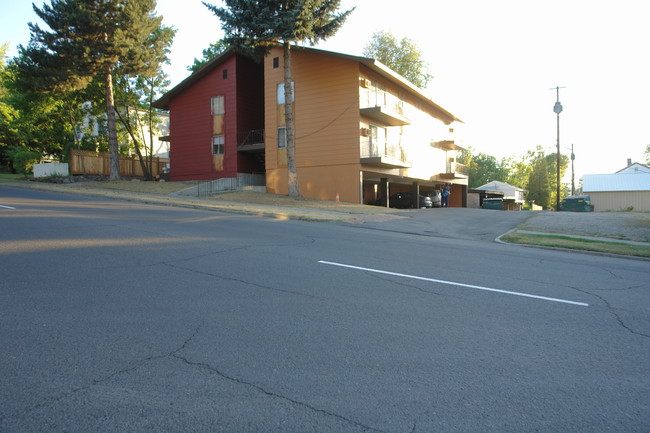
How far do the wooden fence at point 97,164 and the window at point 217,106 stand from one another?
10590mm

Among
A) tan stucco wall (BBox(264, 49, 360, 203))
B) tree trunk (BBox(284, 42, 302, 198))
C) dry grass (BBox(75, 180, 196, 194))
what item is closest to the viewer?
tree trunk (BBox(284, 42, 302, 198))

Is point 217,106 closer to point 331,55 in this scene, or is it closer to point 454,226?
point 331,55

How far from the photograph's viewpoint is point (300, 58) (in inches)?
1060

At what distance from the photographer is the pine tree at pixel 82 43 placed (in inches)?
1035

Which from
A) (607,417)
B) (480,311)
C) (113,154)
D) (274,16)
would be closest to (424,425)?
(607,417)

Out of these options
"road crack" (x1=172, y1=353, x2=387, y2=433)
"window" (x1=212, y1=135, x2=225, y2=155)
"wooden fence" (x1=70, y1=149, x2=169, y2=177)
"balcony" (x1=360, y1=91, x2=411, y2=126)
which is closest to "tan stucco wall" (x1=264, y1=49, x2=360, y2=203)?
"balcony" (x1=360, y1=91, x2=411, y2=126)

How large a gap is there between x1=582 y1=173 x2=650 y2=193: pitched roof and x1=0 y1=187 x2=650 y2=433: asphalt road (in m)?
47.0

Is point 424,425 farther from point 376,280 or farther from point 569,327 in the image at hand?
point 376,280

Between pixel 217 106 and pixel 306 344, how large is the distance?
30.1 m

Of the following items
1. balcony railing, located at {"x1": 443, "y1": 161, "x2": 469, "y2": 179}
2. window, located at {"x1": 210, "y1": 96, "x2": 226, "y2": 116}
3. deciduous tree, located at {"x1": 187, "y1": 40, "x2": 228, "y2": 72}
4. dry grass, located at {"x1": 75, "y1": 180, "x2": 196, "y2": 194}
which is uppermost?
deciduous tree, located at {"x1": 187, "y1": 40, "x2": 228, "y2": 72}

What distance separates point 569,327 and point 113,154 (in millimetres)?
32212

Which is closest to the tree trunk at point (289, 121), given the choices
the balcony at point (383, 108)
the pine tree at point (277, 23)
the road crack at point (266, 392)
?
the pine tree at point (277, 23)

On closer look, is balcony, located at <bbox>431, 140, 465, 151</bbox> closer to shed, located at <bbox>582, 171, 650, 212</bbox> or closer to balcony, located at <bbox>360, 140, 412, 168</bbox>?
balcony, located at <bbox>360, 140, 412, 168</bbox>

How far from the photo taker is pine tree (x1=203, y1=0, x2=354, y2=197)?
68.0 ft
